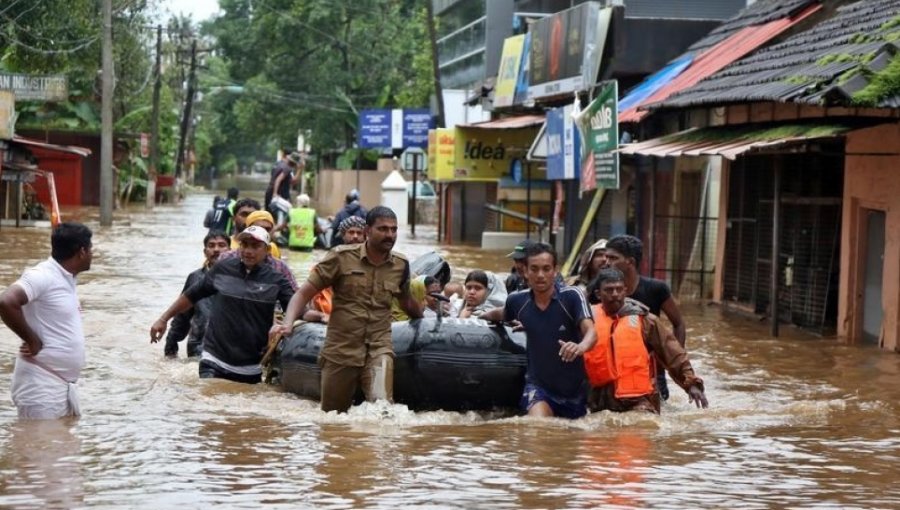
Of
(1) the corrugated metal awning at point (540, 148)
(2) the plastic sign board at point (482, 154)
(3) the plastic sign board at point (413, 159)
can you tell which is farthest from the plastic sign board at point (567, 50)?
(3) the plastic sign board at point (413, 159)

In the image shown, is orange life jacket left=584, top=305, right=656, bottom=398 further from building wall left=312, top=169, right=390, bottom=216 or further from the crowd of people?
building wall left=312, top=169, right=390, bottom=216

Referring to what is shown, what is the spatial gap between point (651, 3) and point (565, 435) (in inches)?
785

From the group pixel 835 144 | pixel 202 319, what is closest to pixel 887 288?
pixel 835 144

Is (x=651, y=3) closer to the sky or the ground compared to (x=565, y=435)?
closer to the sky

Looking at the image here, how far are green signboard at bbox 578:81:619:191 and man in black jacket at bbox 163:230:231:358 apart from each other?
9239 mm

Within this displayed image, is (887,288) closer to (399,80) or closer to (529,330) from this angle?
(529,330)

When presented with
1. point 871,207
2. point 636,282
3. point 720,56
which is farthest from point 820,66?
point 636,282

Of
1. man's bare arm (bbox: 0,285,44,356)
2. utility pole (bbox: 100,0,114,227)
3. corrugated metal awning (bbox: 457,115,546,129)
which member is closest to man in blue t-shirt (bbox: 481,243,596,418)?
man's bare arm (bbox: 0,285,44,356)

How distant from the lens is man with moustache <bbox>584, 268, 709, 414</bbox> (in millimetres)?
10203

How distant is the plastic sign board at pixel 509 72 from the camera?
32781mm

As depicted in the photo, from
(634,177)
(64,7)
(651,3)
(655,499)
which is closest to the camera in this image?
(655,499)

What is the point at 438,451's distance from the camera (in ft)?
31.1

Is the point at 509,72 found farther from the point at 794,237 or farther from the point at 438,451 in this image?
the point at 438,451

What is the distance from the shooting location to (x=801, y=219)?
63.4 feet
